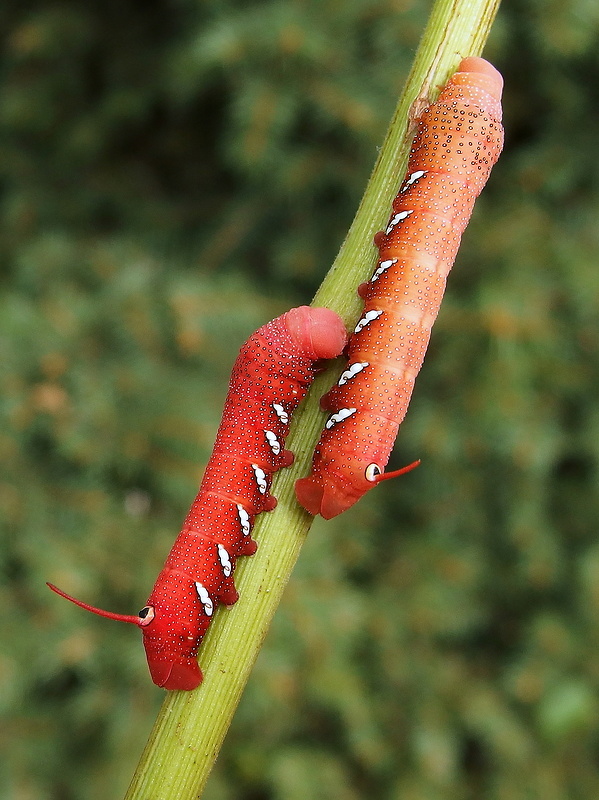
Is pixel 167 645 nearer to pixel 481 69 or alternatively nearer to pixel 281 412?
pixel 281 412

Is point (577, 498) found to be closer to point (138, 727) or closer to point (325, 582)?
point (325, 582)

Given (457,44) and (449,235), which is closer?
(457,44)

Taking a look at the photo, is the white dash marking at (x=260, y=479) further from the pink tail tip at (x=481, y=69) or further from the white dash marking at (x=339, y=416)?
the pink tail tip at (x=481, y=69)

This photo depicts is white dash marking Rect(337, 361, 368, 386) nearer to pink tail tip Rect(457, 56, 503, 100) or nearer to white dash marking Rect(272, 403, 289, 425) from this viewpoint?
white dash marking Rect(272, 403, 289, 425)

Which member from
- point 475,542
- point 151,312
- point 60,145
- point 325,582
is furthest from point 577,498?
point 60,145

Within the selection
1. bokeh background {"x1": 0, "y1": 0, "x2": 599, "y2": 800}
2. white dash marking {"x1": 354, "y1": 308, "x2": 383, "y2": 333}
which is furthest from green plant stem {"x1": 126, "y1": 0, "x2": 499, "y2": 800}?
bokeh background {"x1": 0, "y1": 0, "x2": 599, "y2": 800}

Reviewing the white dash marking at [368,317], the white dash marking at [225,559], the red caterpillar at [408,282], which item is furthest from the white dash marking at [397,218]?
the white dash marking at [225,559]
